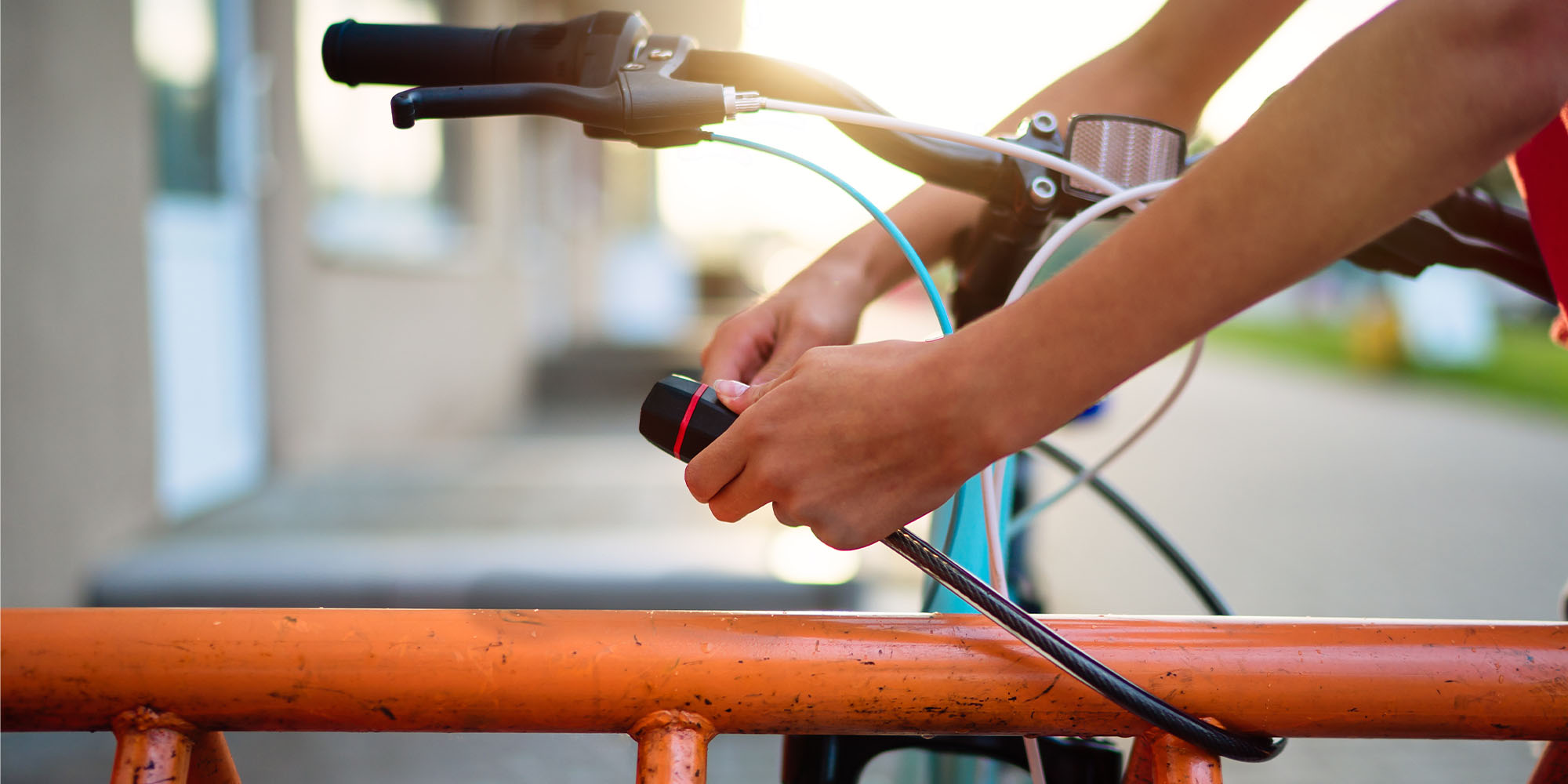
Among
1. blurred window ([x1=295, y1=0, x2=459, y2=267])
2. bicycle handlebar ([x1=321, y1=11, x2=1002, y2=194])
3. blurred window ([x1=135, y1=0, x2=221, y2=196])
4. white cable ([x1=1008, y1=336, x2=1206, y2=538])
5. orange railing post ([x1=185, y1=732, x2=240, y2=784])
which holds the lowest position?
orange railing post ([x1=185, y1=732, x2=240, y2=784])

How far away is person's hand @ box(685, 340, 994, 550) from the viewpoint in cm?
58

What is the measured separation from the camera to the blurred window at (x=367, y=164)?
4.20 meters

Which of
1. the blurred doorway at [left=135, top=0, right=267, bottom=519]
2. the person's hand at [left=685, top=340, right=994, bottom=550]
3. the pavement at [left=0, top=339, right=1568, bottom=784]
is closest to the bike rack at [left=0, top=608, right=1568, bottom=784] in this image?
the person's hand at [left=685, top=340, right=994, bottom=550]

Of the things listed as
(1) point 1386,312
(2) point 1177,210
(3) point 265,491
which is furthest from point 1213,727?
(1) point 1386,312

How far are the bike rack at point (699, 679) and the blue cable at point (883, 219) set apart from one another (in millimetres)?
250

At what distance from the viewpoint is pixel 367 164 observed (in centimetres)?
502

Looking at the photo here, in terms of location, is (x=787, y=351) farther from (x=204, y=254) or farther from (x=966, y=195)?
(x=204, y=254)

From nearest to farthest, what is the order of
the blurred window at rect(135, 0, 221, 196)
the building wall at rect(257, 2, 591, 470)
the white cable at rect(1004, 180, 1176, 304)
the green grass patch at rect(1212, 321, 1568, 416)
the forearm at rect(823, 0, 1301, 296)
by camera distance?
the white cable at rect(1004, 180, 1176, 304), the forearm at rect(823, 0, 1301, 296), the blurred window at rect(135, 0, 221, 196), the building wall at rect(257, 2, 591, 470), the green grass patch at rect(1212, 321, 1568, 416)

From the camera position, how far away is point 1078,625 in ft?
2.22

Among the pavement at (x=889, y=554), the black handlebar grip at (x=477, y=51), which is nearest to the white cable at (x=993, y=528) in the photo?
the black handlebar grip at (x=477, y=51)

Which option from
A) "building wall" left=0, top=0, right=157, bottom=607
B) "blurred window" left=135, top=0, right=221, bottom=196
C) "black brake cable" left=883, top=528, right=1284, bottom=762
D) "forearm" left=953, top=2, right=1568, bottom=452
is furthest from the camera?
"blurred window" left=135, top=0, right=221, bottom=196

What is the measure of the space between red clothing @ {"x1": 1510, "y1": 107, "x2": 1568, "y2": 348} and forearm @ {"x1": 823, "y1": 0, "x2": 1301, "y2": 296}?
0.27m

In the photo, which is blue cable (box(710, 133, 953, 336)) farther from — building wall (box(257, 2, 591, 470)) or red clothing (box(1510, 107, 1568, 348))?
building wall (box(257, 2, 591, 470))

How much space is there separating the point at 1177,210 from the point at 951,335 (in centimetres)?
A: 15
